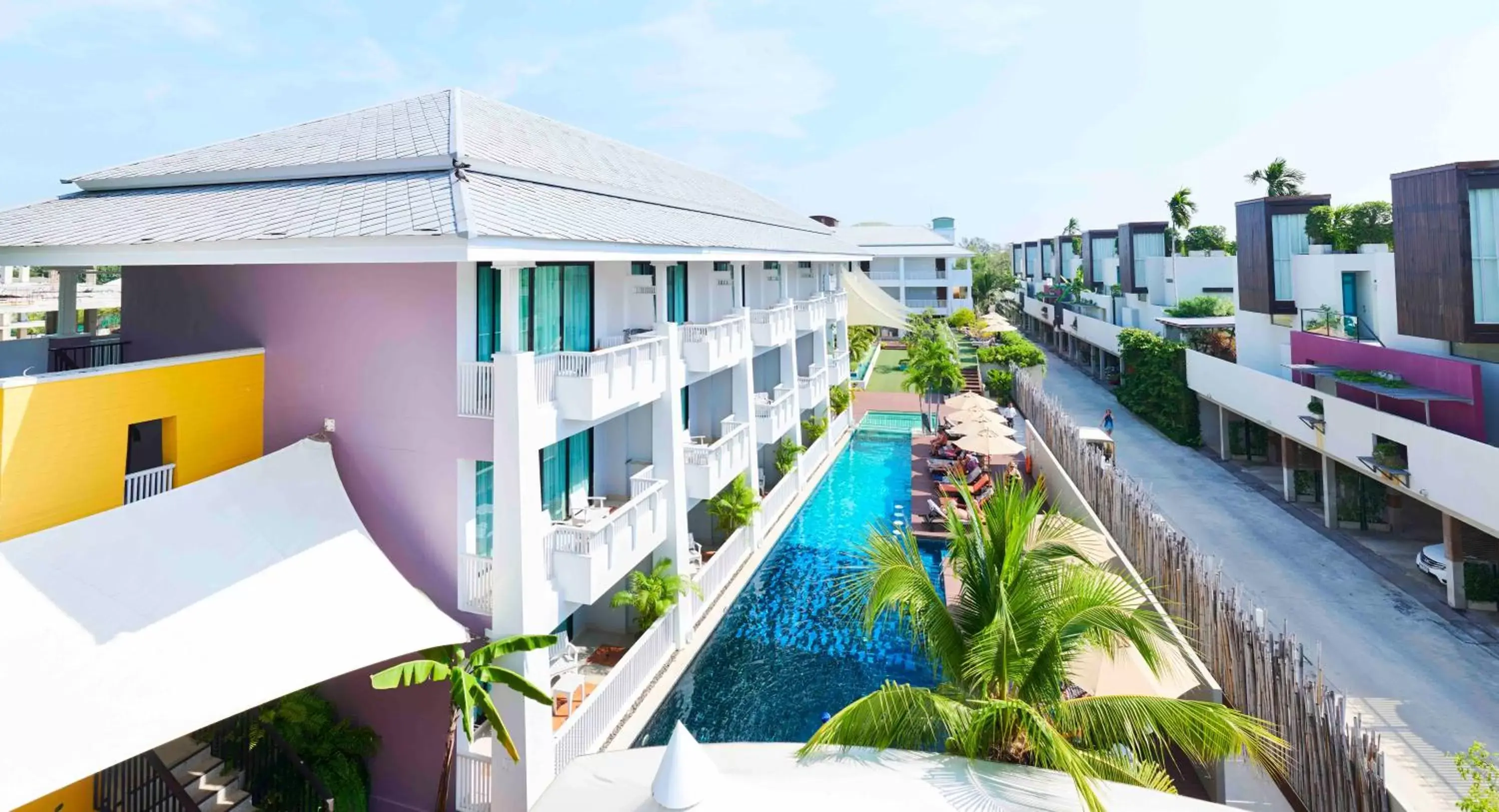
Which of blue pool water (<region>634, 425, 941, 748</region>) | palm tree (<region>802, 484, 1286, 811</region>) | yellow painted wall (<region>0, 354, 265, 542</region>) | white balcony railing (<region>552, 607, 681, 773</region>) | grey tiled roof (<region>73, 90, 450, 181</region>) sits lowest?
blue pool water (<region>634, 425, 941, 748</region>)

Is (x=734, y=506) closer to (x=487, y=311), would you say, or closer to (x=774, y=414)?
(x=774, y=414)

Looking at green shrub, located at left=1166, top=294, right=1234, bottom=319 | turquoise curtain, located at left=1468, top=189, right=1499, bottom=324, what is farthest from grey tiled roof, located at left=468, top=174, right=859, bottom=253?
green shrub, located at left=1166, top=294, right=1234, bottom=319

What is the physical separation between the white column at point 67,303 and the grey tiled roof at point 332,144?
203 centimetres

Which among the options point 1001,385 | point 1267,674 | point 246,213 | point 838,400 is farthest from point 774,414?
point 1001,385

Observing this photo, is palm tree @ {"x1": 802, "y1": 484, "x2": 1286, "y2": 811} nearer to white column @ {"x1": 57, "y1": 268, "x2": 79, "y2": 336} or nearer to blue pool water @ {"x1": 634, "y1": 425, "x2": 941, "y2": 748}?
blue pool water @ {"x1": 634, "y1": 425, "x2": 941, "y2": 748}

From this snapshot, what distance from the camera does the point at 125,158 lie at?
559 inches

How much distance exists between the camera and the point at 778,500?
859 inches

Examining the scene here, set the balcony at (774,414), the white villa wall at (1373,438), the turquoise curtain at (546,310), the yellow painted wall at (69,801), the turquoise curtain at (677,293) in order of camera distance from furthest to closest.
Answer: the balcony at (774,414)
the turquoise curtain at (677,293)
the white villa wall at (1373,438)
the turquoise curtain at (546,310)
the yellow painted wall at (69,801)

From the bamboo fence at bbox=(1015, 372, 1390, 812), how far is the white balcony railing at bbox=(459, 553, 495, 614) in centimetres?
923

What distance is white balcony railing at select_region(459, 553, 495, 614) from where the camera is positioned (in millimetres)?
10492

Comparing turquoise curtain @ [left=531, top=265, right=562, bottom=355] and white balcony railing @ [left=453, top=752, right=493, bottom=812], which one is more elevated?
turquoise curtain @ [left=531, top=265, right=562, bottom=355]

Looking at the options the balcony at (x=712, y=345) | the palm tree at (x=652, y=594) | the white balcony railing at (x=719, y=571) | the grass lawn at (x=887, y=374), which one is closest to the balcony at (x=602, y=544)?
the palm tree at (x=652, y=594)

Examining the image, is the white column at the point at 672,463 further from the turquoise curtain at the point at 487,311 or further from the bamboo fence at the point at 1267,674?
the bamboo fence at the point at 1267,674

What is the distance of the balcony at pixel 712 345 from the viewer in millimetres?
16812
